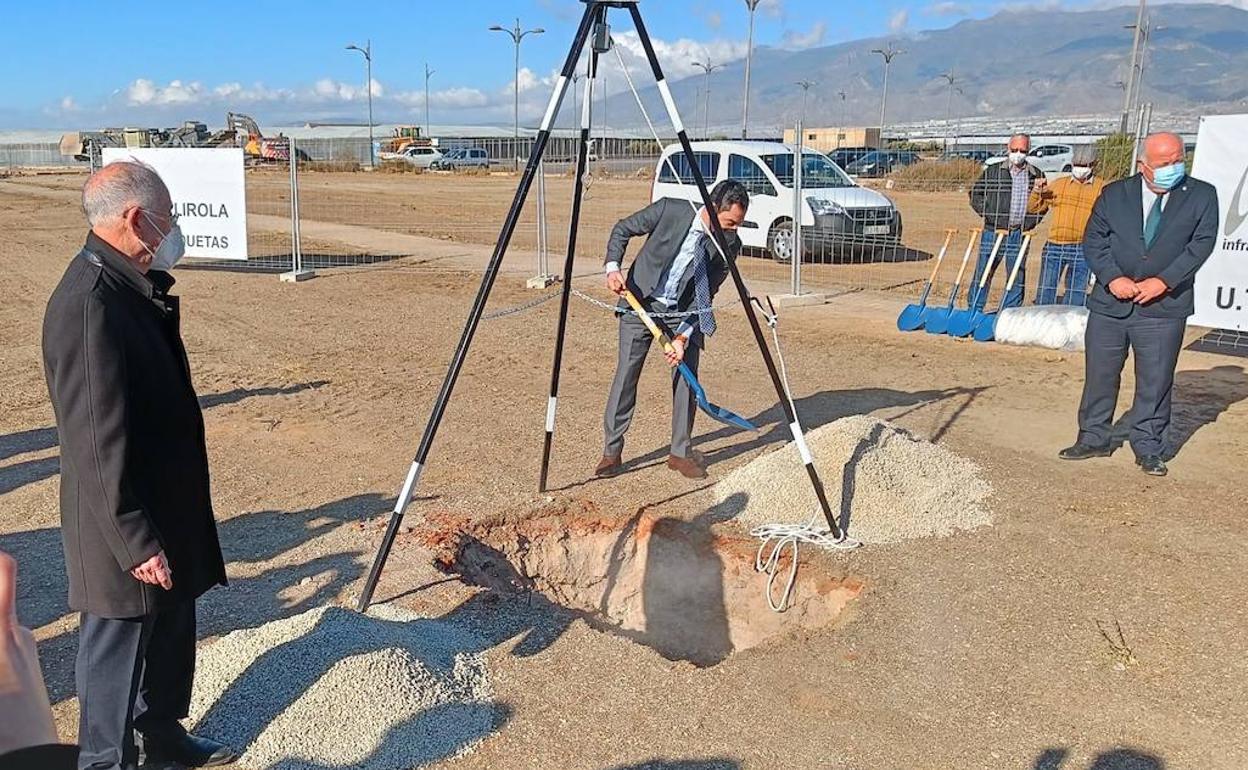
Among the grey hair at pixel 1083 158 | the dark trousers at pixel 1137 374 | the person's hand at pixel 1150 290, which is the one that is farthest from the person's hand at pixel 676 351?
the grey hair at pixel 1083 158

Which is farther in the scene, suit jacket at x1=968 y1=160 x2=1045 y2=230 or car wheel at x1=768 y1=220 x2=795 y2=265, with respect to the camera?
car wheel at x1=768 y1=220 x2=795 y2=265

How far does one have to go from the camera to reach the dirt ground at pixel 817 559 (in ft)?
11.9

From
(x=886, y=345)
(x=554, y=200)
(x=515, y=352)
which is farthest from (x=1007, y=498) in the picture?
(x=554, y=200)

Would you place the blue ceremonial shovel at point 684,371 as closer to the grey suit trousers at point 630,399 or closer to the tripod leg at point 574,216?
the grey suit trousers at point 630,399

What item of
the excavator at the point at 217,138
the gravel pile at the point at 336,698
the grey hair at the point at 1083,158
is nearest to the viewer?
the gravel pile at the point at 336,698

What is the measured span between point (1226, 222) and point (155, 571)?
381 inches

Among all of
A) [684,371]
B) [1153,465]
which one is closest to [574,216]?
[684,371]

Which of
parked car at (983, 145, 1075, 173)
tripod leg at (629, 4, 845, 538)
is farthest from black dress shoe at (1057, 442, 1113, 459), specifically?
parked car at (983, 145, 1075, 173)

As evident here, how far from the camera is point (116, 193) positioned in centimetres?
274

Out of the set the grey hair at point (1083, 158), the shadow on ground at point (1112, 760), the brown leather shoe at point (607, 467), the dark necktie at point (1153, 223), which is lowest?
the shadow on ground at point (1112, 760)

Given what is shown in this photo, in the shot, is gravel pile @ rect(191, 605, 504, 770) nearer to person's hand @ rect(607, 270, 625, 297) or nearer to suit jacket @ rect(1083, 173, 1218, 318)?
person's hand @ rect(607, 270, 625, 297)

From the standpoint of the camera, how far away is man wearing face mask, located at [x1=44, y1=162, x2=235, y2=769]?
2.67 metres

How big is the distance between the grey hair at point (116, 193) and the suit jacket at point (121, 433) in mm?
95

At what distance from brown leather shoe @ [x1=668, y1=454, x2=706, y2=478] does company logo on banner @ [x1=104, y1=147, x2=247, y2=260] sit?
9.98 metres
